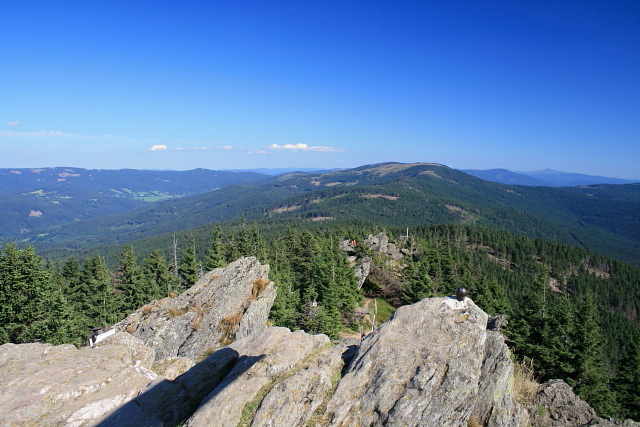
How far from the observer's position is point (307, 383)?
36.6 ft

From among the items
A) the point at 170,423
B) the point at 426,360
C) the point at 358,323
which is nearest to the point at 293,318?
the point at 358,323

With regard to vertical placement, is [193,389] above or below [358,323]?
above

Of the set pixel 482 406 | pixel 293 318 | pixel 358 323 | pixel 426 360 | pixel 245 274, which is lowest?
pixel 358 323

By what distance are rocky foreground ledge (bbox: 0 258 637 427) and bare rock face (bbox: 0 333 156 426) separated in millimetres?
44

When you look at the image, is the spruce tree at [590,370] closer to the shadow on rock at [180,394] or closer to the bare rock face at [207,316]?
the bare rock face at [207,316]

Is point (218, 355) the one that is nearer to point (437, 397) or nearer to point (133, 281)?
point (437, 397)

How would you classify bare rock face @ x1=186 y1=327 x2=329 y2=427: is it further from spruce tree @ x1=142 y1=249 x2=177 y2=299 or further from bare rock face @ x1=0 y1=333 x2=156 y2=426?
spruce tree @ x1=142 y1=249 x2=177 y2=299

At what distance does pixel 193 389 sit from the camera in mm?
13961

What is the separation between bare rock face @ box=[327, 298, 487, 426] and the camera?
31.3 feet

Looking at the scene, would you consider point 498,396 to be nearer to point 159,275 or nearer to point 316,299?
point 316,299

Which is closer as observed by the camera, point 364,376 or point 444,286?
point 364,376

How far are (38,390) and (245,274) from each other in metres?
19.3

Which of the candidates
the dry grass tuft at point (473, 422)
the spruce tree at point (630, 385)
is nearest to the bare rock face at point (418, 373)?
the dry grass tuft at point (473, 422)

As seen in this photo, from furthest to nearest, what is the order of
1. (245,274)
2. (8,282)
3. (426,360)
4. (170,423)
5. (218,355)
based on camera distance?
(245,274) < (8,282) < (218,355) < (170,423) < (426,360)
